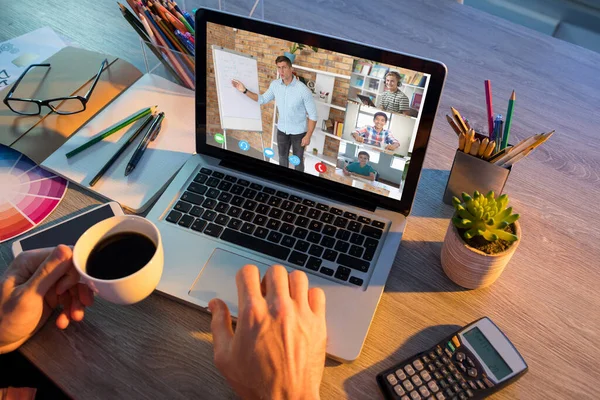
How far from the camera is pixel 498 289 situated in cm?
85

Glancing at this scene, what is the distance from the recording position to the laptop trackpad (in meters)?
0.80

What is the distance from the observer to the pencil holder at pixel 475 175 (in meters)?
0.88

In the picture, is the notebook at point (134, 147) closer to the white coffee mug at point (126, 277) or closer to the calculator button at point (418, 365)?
the white coffee mug at point (126, 277)

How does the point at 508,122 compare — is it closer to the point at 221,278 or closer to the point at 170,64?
the point at 221,278

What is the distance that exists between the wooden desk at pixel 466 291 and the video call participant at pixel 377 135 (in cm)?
19

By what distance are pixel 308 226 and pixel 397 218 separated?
16cm

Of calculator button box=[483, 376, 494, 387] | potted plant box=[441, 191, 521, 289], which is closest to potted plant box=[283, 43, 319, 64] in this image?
potted plant box=[441, 191, 521, 289]

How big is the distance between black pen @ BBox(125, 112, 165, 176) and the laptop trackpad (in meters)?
0.28

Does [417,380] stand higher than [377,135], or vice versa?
[377,135]

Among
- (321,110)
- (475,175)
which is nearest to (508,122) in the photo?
(475,175)

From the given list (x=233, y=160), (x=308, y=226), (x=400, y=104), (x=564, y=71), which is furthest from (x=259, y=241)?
(x=564, y=71)

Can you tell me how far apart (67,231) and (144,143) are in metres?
0.25

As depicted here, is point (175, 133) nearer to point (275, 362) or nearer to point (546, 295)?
point (275, 362)

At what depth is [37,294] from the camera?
73 cm
